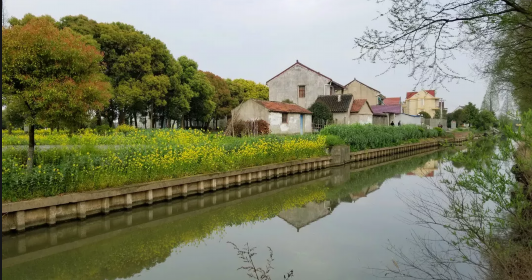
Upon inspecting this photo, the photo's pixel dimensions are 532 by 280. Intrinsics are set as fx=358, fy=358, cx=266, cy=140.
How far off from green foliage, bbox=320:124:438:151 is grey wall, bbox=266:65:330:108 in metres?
8.11

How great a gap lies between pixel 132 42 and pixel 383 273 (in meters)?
23.6

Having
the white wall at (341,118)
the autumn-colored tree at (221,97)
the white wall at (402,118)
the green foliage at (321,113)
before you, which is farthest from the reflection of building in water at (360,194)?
the autumn-colored tree at (221,97)

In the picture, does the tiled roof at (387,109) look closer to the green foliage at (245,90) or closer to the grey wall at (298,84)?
the grey wall at (298,84)

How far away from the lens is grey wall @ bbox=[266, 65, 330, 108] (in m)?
34.2

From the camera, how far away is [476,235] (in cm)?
453

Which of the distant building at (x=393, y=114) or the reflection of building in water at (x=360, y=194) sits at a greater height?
the distant building at (x=393, y=114)

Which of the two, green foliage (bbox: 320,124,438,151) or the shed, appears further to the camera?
the shed

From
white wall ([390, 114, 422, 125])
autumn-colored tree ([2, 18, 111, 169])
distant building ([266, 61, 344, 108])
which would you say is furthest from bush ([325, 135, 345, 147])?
white wall ([390, 114, 422, 125])

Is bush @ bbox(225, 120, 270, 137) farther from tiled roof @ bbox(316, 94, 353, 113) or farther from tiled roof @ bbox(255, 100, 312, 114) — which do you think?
tiled roof @ bbox(316, 94, 353, 113)

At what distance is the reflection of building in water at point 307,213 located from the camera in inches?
379

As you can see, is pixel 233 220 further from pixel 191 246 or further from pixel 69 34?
pixel 69 34

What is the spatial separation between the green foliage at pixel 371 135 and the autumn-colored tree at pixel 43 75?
52.8ft

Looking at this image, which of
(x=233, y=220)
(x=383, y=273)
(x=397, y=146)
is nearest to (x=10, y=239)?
(x=233, y=220)

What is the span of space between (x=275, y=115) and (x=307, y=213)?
16032 mm
